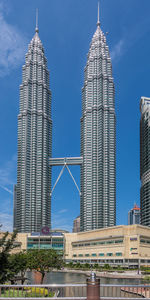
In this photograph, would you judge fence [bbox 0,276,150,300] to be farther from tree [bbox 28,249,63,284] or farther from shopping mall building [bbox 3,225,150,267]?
shopping mall building [bbox 3,225,150,267]

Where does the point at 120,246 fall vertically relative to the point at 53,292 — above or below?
below

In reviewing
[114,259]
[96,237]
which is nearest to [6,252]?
[114,259]

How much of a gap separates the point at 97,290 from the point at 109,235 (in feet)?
514

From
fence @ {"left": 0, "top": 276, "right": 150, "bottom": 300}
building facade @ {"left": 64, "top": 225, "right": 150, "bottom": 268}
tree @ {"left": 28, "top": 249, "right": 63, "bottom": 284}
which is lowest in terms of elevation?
building facade @ {"left": 64, "top": 225, "right": 150, "bottom": 268}

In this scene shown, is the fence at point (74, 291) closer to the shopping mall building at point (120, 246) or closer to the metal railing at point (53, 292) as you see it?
the metal railing at point (53, 292)

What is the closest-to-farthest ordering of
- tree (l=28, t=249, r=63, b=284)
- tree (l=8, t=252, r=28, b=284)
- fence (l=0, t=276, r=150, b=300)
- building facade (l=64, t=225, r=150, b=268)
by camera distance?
fence (l=0, t=276, r=150, b=300)
tree (l=8, t=252, r=28, b=284)
tree (l=28, t=249, r=63, b=284)
building facade (l=64, t=225, r=150, b=268)

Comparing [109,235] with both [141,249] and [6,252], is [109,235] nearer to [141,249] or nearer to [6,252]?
[141,249]

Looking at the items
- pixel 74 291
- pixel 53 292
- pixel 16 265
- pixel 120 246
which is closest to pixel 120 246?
pixel 120 246

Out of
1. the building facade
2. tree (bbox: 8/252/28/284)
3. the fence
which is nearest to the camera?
the fence

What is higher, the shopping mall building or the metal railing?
the metal railing

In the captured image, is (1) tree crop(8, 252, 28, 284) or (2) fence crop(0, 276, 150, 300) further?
(1) tree crop(8, 252, 28, 284)

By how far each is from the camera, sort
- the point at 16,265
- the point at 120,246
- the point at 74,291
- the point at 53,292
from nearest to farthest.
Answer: the point at 74,291
the point at 16,265
the point at 53,292
the point at 120,246

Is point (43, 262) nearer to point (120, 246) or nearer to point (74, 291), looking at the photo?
point (74, 291)

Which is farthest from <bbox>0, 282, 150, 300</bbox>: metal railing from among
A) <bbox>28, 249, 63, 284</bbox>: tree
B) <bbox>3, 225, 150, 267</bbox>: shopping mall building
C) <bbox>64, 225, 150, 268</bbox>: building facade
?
<bbox>3, 225, 150, 267</bbox>: shopping mall building
